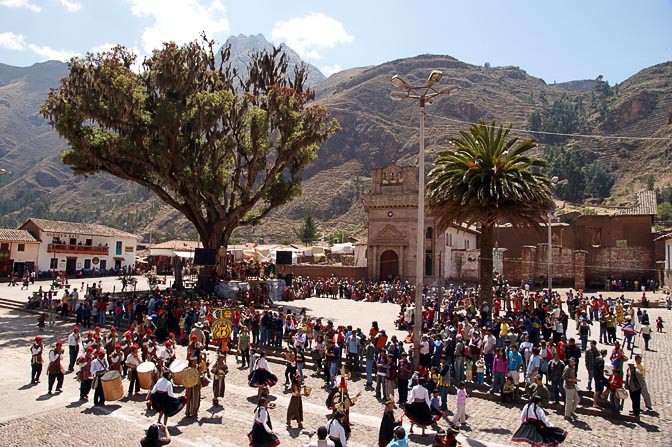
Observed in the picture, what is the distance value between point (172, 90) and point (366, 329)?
19.3m

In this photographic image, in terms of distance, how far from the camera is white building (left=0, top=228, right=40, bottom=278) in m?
50.8

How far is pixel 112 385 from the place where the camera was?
12.7 meters

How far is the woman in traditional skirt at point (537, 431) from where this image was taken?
9.12m

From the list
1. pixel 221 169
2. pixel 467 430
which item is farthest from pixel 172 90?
pixel 467 430

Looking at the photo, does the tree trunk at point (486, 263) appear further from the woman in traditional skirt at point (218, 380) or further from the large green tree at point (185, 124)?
the large green tree at point (185, 124)

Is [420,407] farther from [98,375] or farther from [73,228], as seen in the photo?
[73,228]

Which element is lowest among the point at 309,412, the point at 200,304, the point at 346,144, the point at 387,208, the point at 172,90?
the point at 309,412

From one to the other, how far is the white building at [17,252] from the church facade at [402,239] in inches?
1350

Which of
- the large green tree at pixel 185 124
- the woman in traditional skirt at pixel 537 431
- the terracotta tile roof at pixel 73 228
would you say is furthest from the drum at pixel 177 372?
the terracotta tile roof at pixel 73 228

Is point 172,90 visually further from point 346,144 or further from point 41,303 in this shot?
point 346,144

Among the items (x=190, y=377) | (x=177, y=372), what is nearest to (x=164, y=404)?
(x=190, y=377)

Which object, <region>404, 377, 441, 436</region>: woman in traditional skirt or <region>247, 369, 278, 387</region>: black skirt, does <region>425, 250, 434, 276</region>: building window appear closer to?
<region>247, 369, 278, 387</region>: black skirt

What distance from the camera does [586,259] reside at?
1742 inches

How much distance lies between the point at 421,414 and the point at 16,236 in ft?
177
